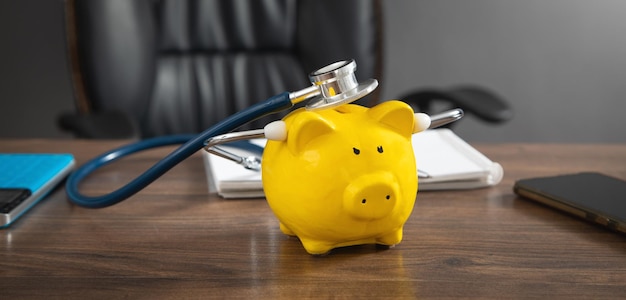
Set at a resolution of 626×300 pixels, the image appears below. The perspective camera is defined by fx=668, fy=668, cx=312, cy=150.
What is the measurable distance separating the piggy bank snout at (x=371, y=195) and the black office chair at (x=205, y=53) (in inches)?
29.4

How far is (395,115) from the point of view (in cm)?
55

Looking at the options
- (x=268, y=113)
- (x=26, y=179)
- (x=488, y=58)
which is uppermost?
(x=268, y=113)

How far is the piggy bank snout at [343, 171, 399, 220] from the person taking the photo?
1.70ft

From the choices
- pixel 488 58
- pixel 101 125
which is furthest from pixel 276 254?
pixel 488 58

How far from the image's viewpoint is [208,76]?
1451 millimetres

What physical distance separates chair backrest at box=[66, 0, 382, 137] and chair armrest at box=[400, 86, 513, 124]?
0.33ft

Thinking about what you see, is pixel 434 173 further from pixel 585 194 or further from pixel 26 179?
pixel 26 179

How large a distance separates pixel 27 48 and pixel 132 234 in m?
1.44

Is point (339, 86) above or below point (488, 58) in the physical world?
above

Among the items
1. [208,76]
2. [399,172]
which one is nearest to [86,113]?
[208,76]

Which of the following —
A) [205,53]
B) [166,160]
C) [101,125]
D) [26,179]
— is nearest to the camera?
[166,160]

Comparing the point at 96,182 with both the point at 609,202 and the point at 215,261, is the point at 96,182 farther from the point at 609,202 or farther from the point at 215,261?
the point at 609,202

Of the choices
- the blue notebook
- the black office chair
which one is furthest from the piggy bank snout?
the black office chair

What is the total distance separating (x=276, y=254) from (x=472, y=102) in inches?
29.4
